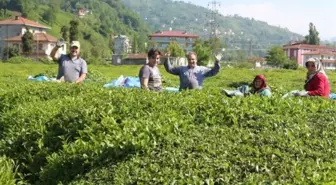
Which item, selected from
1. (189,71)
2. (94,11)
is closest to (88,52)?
(189,71)

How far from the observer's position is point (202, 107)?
5.82 metres

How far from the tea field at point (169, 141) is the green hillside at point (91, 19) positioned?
7084 centimetres

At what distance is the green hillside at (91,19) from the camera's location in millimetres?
117775

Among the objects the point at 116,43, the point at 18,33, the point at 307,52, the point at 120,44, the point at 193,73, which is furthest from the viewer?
the point at 116,43

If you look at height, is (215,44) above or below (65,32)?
below

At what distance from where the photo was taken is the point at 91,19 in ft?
490

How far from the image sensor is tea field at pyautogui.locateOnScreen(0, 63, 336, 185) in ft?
13.6

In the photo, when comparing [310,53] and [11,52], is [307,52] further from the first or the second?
[11,52]

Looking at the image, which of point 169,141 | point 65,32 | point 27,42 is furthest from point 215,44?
point 169,141

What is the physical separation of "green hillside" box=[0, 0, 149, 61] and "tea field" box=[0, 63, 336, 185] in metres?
70.8

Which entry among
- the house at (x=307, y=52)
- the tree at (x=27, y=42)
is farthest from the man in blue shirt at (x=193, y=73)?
the house at (x=307, y=52)

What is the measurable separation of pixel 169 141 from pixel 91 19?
5823 inches

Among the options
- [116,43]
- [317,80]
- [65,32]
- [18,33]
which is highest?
[18,33]

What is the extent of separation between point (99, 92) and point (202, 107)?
226 centimetres
